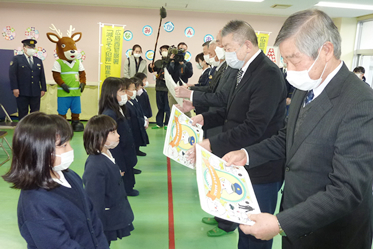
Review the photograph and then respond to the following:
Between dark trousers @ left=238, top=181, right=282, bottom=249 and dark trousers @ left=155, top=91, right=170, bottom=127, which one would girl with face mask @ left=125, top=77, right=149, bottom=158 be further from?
dark trousers @ left=155, top=91, right=170, bottom=127

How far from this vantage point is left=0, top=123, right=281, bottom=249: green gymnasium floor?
2.51m

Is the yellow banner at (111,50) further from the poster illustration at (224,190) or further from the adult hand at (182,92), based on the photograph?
the poster illustration at (224,190)

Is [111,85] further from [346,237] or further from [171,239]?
[346,237]

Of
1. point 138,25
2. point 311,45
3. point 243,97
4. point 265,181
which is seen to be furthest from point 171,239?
point 138,25

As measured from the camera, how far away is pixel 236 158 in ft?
5.00

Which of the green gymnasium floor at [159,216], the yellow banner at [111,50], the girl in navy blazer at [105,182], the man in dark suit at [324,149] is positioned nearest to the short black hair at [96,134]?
the girl in navy blazer at [105,182]

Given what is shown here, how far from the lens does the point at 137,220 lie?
9.48 feet

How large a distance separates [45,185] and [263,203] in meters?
1.24

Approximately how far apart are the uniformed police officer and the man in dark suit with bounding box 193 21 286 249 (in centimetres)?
522

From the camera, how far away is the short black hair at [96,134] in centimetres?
214

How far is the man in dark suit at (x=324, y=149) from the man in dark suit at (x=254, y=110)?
0.53m

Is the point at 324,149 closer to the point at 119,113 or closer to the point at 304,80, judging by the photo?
the point at 304,80

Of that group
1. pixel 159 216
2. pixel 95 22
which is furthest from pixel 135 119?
pixel 95 22

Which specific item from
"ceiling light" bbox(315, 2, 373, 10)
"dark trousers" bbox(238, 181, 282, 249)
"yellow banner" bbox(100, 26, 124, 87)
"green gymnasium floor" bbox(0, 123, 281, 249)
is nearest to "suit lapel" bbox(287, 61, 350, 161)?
"dark trousers" bbox(238, 181, 282, 249)
